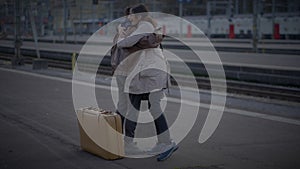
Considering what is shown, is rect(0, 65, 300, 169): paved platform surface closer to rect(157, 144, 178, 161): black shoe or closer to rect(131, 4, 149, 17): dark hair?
rect(157, 144, 178, 161): black shoe

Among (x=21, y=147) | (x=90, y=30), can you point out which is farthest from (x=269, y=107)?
(x=90, y=30)

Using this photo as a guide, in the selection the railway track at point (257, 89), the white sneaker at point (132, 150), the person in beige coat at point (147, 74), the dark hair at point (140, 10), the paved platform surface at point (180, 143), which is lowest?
the railway track at point (257, 89)

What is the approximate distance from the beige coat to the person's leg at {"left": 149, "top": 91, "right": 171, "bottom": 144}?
10 cm

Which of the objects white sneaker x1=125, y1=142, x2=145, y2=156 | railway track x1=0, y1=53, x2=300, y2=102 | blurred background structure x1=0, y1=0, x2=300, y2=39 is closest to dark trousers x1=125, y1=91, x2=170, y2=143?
white sneaker x1=125, y1=142, x2=145, y2=156

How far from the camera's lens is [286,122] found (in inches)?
377

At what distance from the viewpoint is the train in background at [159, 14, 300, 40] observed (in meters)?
50.8

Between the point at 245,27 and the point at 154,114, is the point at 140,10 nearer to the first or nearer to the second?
the point at 154,114

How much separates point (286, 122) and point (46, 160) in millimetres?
4898

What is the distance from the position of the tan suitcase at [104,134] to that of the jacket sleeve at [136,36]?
864 mm

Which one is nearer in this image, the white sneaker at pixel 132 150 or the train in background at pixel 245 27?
the white sneaker at pixel 132 150

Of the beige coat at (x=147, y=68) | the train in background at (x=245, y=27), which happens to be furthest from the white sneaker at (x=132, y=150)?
the train in background at (x=245, y=27)

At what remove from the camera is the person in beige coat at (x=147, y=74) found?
21.1ft

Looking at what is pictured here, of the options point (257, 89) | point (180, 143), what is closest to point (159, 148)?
point (180, 143)

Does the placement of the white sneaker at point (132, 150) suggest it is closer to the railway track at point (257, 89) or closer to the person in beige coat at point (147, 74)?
the person in beige coat at point (147, 74)
